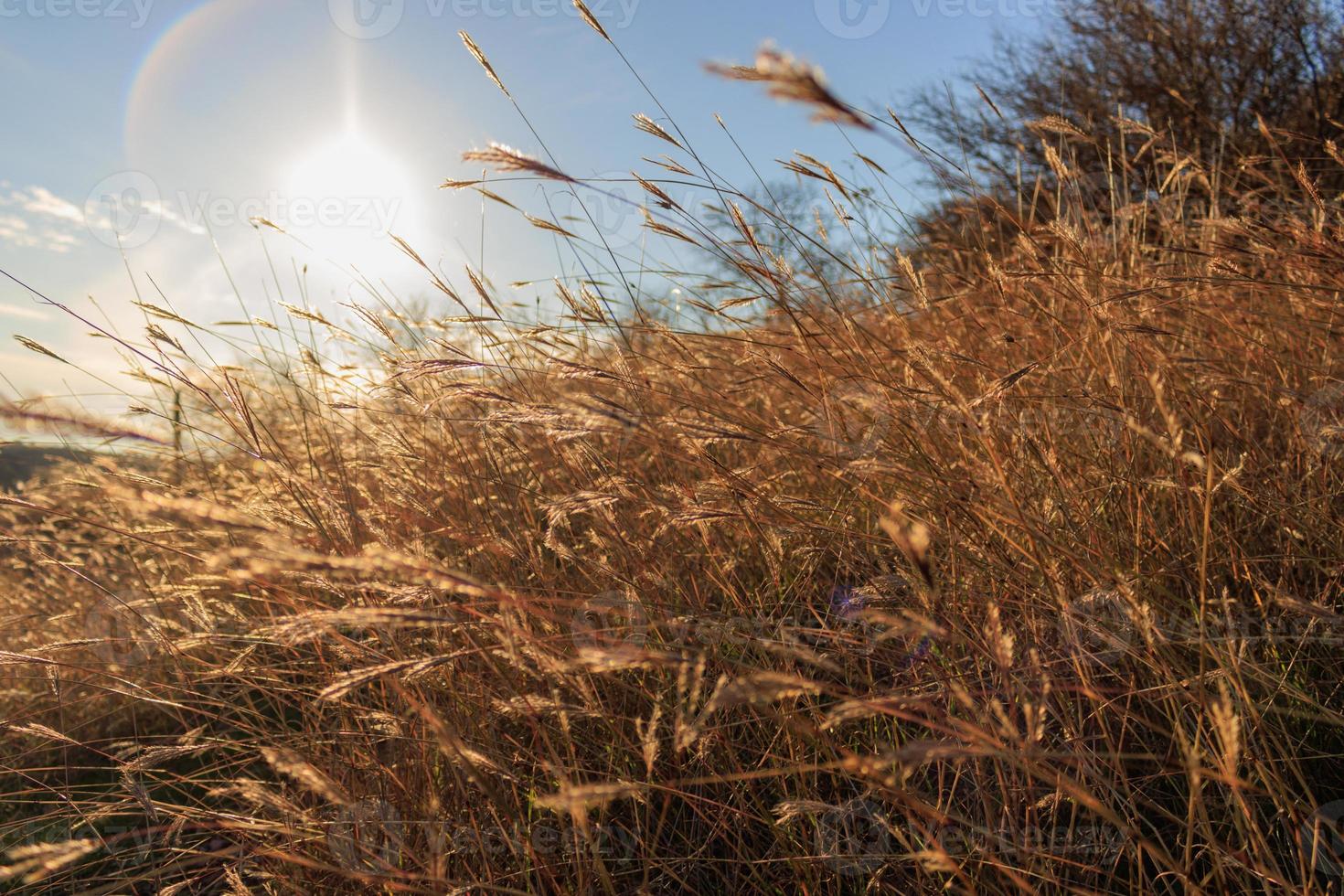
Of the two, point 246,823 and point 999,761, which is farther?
point 246,823

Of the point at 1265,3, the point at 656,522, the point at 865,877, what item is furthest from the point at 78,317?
the point at 1265,3

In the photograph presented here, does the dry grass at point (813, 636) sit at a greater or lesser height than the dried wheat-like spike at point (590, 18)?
lesser

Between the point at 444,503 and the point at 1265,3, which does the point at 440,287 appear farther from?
the point at 1265,3

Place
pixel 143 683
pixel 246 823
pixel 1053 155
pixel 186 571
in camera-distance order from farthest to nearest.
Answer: pixel 186 571, pixel 1053 155, pixel 143 683, pixel 246 823

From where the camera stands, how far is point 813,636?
1492mm

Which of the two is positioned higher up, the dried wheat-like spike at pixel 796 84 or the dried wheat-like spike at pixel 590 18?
the dried wheat-like spike at pixel 590 18

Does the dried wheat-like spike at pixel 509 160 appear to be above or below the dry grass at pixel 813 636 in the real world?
above

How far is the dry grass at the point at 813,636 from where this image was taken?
0.93 meters

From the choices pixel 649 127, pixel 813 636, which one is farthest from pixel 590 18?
pixel 813 636

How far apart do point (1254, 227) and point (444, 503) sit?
2.08 meters

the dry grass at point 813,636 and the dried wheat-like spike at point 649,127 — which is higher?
the dried wheat-like spike at point 649,127

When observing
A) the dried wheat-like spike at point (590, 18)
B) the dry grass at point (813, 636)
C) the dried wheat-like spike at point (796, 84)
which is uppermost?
the dried wheat-like spike at point (590, 18)

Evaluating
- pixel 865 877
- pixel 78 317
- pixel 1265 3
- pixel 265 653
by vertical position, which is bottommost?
pixel 865 877

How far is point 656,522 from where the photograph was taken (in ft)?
5.85
